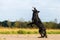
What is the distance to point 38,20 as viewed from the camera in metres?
24.4

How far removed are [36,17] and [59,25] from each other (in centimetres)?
3789

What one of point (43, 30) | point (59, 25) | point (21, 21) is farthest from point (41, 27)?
point (21, 21)

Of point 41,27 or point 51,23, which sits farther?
point 51,23

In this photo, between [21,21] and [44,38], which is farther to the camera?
[21,21]

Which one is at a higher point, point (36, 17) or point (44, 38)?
point (36, 17)

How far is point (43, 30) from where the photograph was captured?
2469 centimetres

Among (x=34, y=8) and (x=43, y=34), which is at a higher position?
(x=34, y=8)

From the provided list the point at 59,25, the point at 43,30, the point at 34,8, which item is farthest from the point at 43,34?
the point at 59,25

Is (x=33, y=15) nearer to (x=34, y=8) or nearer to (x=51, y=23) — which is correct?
(x=34, y=8)

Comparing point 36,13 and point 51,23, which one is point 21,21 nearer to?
point 51,23

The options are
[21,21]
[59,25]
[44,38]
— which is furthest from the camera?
[21,21]

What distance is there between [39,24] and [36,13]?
0.94m

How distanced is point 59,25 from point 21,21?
11385 millimetres

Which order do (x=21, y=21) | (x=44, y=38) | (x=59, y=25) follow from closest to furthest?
1. (x=44, y=38)
2. (x=59, y=25)
3. (x=21, y=21)
